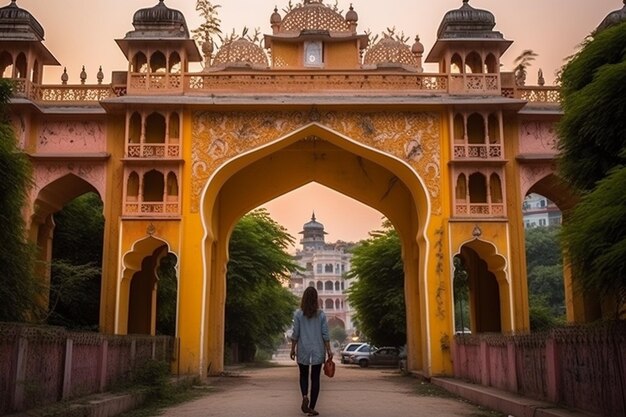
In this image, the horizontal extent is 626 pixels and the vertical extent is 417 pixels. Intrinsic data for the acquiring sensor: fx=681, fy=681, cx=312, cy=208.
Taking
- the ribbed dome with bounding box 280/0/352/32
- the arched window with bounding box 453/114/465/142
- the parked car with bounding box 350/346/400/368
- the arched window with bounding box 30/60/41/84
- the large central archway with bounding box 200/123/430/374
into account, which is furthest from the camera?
the parked car with bounding box 350/346/400/368

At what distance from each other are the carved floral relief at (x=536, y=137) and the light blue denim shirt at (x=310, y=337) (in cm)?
1042

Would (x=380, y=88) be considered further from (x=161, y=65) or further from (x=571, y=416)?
(x=571, y=416)

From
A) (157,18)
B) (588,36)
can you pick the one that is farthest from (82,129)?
(588,36)

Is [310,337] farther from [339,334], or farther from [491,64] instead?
[339,334]

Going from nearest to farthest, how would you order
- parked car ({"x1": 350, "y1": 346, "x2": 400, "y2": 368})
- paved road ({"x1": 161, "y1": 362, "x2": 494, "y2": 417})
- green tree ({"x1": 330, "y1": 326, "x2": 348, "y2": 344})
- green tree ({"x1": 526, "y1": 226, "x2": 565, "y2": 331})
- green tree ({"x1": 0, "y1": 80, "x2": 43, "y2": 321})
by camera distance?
green tree ({"x1": 0, "y1": 80, "x2": 43, "y2": 321}), paved road ({"x1": 161, "y1": 362, "x2": 494, "y2": 417}), parked car ({"x1": 350, "y1": 346, "x2": 400, "y2": 368}), green tree ({"x1": 526, "y1": 226, "x2": 565, "y2": 331}), green tree ({"x1": 330, "y1": 326, "x2": 348, "y2": 344})

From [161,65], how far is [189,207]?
401 cm

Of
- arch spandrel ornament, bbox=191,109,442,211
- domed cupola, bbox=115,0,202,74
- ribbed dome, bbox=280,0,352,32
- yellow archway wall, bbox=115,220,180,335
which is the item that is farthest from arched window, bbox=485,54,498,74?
yellow archway wall, bbox=115,220,180,335

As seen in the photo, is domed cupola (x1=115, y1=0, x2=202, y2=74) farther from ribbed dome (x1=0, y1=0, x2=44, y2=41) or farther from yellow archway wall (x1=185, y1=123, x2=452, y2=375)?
yellow archway wall (x1=185, y1=123, x2=452, y2=375)

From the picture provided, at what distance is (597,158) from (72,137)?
12.9 m

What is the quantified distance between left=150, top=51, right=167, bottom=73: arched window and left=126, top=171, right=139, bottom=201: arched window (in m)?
2.80

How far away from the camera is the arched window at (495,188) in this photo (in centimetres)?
1645

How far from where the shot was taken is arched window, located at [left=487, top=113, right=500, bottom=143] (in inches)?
653

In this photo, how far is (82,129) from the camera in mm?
16828

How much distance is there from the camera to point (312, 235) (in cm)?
9981
